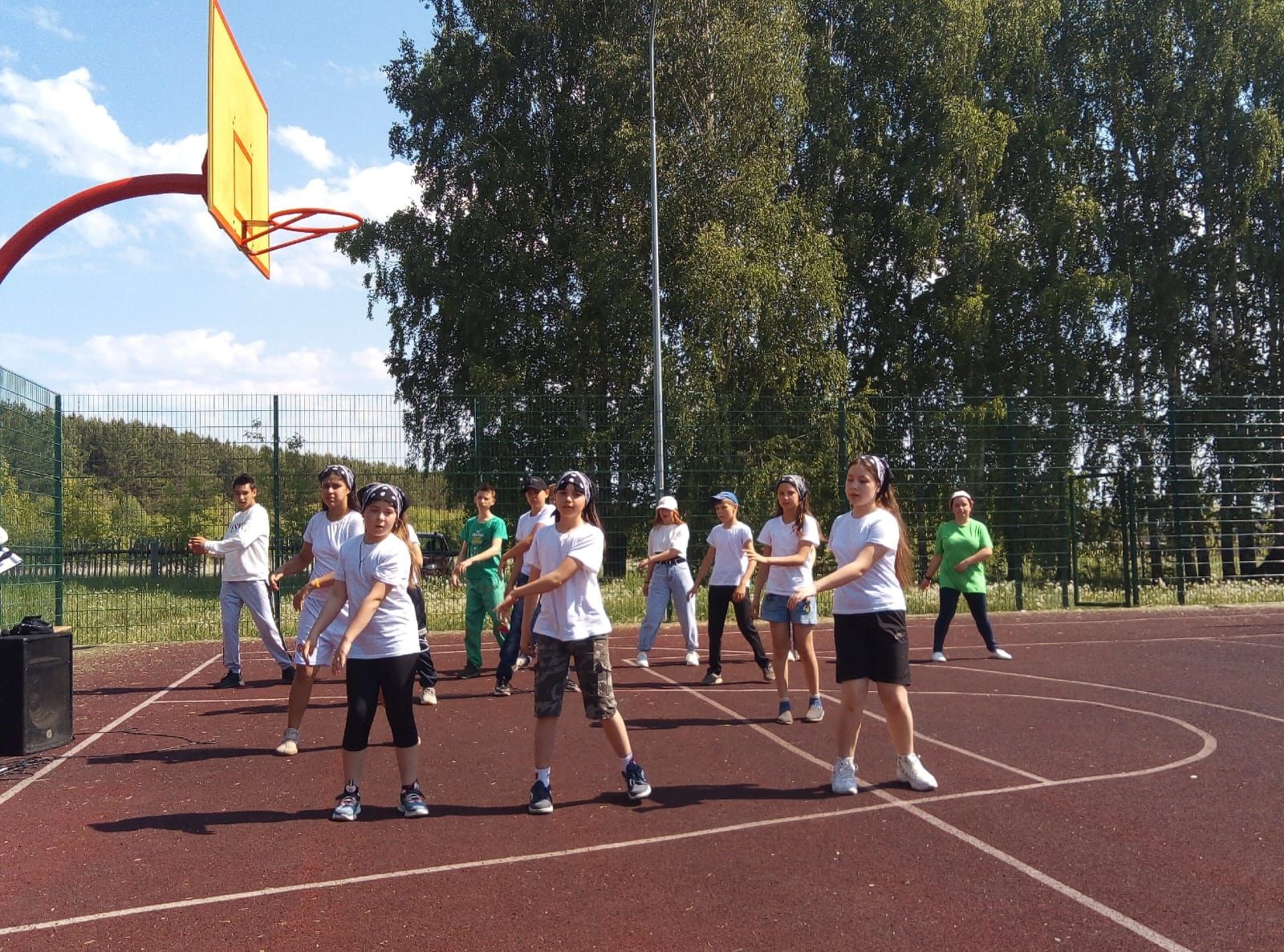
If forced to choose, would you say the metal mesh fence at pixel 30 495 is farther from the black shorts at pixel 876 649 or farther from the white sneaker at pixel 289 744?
the black shorts at pixel 876 649

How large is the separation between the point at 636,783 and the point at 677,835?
0.69 m

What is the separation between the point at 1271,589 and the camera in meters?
19.6

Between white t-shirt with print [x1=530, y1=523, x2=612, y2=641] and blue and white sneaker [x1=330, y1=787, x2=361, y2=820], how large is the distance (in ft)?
4.39

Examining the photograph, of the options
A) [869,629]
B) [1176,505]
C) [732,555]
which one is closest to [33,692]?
[869,629]

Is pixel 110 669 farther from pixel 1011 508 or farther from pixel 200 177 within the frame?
pixel 1011 508

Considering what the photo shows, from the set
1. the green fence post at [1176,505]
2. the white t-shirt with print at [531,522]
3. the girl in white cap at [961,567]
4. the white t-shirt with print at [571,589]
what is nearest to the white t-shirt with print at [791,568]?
the white t-shirt with print at [531,522]

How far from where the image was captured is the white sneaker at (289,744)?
786 centimetres

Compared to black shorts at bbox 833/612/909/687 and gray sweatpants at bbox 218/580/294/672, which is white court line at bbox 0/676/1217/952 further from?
gray sweatpants at bbox 218/580/294/672

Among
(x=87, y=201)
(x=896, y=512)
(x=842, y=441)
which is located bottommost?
(x=896, y=512)

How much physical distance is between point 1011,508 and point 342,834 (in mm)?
15048

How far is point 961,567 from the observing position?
1223cm

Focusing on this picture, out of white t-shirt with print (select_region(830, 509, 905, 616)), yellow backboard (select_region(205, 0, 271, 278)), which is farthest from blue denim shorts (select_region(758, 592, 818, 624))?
yellow backboard (select_region(205, 0, 271, 278))

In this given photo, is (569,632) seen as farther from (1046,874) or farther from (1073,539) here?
(1073,539)

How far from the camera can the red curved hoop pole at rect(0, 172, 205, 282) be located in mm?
8906
